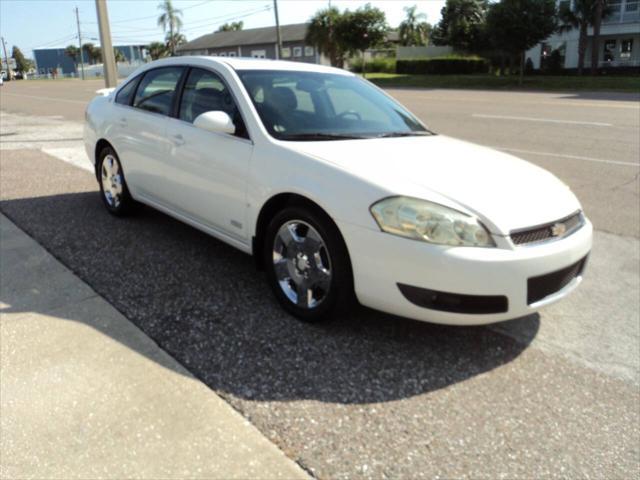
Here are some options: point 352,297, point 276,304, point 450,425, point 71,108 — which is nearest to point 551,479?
point 450,425

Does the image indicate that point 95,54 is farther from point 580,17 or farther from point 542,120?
point 542,120

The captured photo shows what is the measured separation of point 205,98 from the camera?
438 cm

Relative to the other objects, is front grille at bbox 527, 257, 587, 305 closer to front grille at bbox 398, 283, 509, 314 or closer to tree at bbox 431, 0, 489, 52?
front grille at bbox 398, 283, 509, 314

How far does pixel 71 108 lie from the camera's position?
20.7 metres

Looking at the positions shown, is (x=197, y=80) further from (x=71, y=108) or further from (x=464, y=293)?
(x=71, y=108)

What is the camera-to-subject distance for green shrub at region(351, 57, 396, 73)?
170 ft

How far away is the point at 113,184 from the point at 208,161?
1.95 metres

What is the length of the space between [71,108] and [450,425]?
2103 cm

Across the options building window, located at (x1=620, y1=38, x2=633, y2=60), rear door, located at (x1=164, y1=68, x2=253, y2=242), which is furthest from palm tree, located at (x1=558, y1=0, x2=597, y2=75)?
rear door, located at (x1=164, y1=68, x2=253, y2=242)

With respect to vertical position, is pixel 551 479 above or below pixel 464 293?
below

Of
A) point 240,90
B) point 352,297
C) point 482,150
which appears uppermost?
point 240,90

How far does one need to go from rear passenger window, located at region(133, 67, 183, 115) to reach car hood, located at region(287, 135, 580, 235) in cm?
164

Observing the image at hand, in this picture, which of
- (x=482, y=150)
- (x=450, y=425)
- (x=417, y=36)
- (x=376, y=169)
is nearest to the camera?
(x=450, y=425)

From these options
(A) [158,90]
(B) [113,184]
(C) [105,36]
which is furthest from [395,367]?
(C) [105,36]
